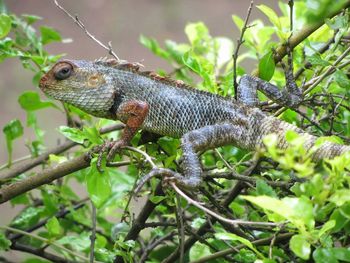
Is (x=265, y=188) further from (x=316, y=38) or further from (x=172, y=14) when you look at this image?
(x=172, y=14)

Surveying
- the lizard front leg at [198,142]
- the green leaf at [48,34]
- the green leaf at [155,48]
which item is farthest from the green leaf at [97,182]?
the green leaf at [155,48]

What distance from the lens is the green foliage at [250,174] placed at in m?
1.18

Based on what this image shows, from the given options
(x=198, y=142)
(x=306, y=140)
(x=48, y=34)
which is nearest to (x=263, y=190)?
(x=306, y=140)

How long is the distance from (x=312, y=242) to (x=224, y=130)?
2.51 feet

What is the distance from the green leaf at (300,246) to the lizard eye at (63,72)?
1.15 meters

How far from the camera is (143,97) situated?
2041mm

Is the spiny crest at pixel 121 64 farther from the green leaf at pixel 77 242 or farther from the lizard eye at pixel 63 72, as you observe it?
the green leaf at pixel 77 242

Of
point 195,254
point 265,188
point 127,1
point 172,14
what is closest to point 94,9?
point 127,1

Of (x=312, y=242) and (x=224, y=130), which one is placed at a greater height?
(x=224, y=130)

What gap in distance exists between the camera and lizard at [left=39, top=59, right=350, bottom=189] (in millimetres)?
1844

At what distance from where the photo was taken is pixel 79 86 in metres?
2.09

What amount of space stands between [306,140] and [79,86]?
84cm

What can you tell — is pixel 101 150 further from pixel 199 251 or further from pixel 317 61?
pixel 317 61

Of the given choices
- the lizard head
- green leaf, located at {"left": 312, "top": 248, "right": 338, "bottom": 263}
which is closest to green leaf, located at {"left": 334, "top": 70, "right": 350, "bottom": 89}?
green leaf, located at {"left": 312, "top": 248, "right": 338, "bottom": 263}
